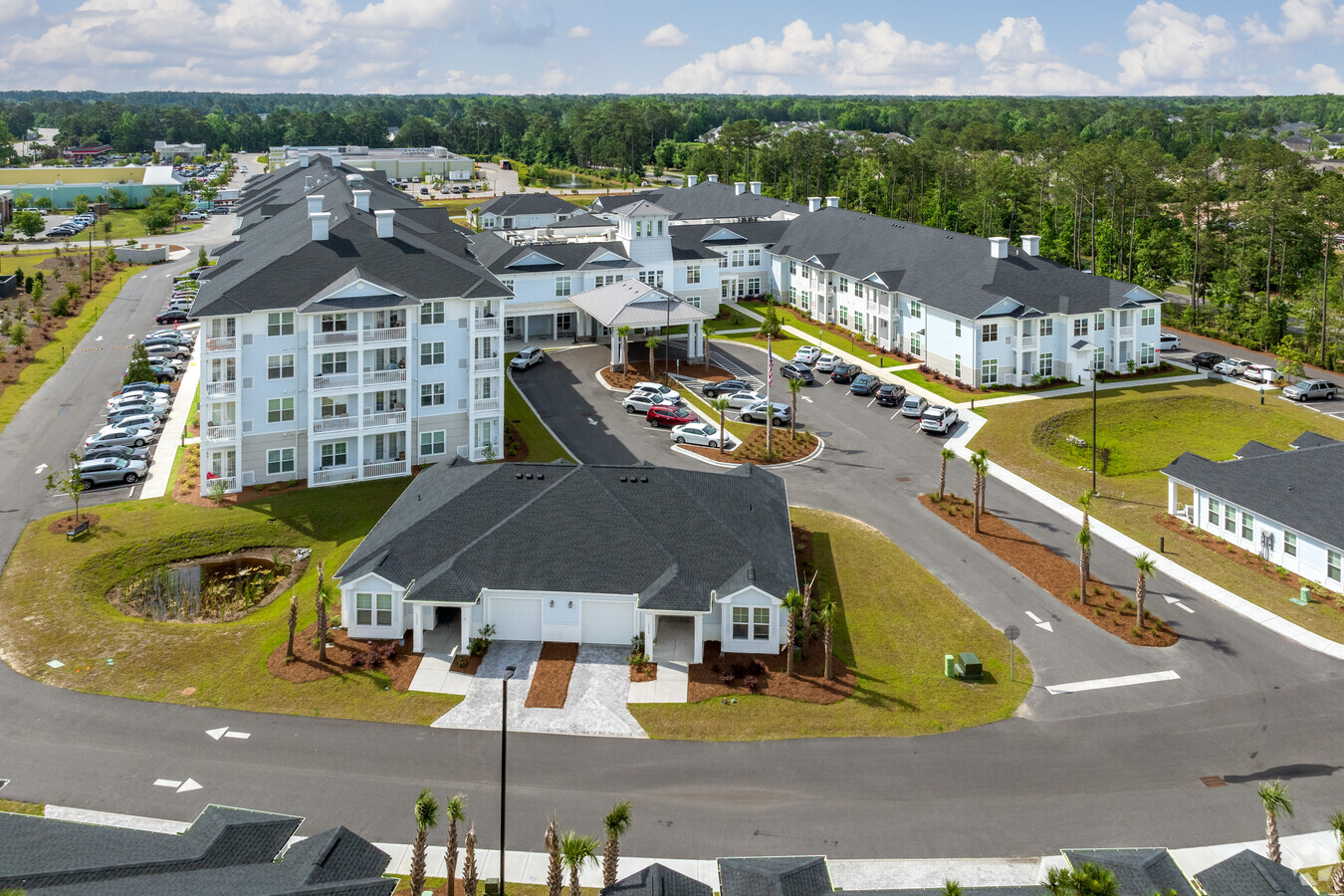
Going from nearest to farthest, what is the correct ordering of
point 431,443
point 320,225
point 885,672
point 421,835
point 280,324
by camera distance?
point 421,835
point 885,672
point 280,324
point 431,443
point 320,225

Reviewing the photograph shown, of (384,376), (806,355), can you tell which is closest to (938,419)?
(806,355)

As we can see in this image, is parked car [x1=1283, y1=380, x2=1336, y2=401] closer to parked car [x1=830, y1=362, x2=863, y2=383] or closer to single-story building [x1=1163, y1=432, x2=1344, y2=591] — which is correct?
single-story building [x1=1163, y1=432, x2=1344, y2=591]

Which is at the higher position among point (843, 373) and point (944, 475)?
point (843, 373)

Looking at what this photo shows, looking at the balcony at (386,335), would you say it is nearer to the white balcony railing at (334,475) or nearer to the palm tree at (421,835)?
the white balcony railing at (334,475)

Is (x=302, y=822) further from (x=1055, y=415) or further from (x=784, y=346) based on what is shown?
(x=784, y=346)

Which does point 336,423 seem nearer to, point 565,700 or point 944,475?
point 565,700

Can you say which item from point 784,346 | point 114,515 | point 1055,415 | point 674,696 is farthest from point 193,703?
point 784,346

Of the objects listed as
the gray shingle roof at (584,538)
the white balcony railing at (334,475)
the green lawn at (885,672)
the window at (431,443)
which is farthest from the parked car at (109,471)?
the green lawn at (885,672)

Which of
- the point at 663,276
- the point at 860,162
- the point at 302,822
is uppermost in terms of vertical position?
the point at 860,162
